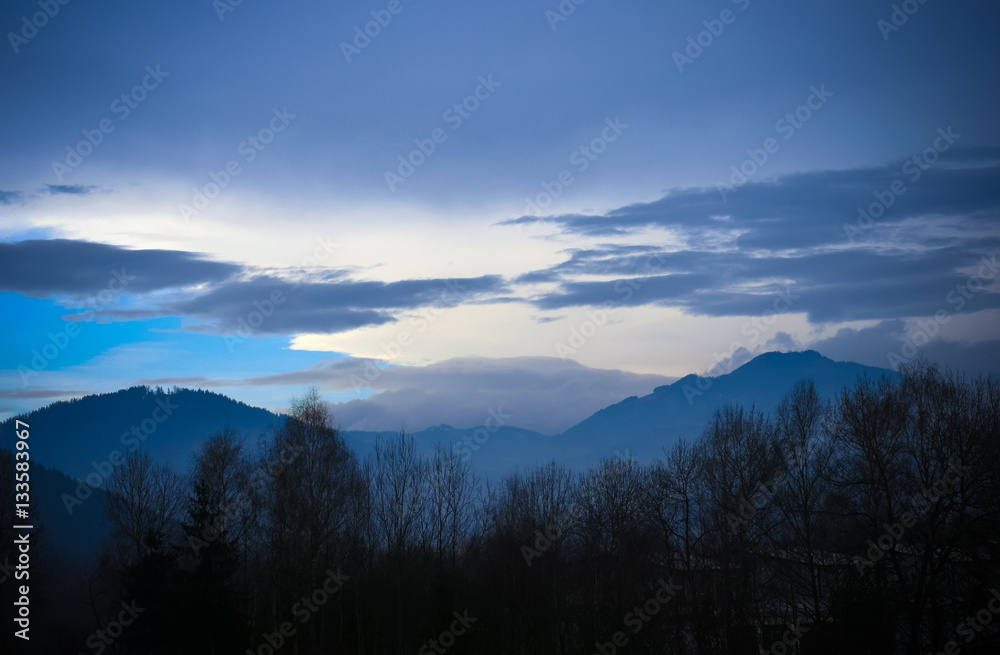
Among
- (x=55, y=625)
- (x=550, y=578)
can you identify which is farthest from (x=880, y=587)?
(x=55, y=625)

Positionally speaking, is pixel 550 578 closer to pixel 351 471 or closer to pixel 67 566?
pixel 351 471

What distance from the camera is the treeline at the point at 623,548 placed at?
3294 centimetres

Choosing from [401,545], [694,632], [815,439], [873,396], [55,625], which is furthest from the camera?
[55,625]

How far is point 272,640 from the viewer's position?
40.6m

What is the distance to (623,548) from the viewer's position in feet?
135

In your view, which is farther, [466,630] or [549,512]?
[549,512]

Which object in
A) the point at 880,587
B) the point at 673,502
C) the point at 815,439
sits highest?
the point at 815,439

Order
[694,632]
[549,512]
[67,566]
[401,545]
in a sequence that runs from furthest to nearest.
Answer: [67,566], [549,512], [401,545], [694,632]

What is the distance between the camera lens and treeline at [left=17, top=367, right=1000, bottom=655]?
32938 millimetres

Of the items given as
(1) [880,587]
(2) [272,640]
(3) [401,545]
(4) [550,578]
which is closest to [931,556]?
(1) [880,587]

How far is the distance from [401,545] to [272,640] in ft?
32.4

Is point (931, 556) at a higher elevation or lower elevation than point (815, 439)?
lower

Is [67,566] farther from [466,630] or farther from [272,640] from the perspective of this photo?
[466,630]

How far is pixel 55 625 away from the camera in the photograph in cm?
6059
